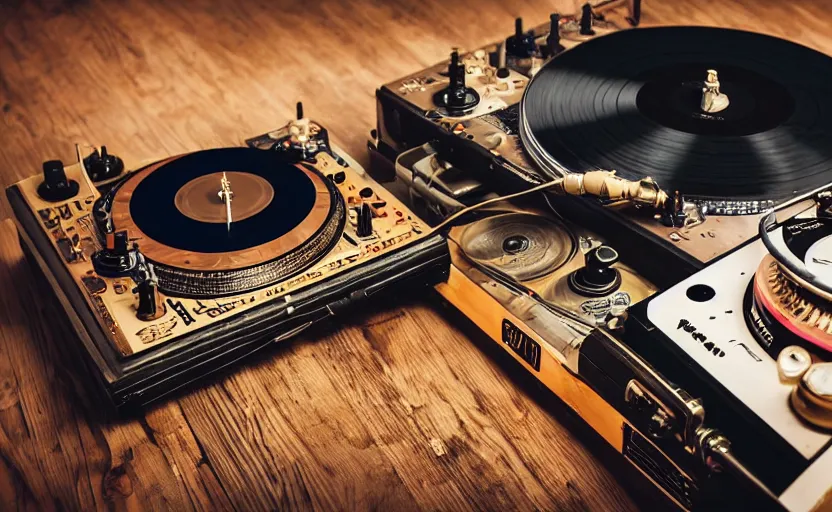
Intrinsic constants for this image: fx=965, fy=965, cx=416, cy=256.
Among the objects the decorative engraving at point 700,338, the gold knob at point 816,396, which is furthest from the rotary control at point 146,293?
the gold knob at point 816,396

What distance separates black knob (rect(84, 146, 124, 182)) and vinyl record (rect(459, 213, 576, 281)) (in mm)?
692

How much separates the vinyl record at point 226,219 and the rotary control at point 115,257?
3 cm

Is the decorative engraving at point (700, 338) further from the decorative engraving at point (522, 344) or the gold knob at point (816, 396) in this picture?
the decorative engraving at point (522, 344)

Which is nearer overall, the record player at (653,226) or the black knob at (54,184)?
the record player at (653,226)

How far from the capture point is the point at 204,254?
158cm

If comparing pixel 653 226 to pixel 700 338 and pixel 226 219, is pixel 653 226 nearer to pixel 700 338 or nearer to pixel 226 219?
pixel 700 338

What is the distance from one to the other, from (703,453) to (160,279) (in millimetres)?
883

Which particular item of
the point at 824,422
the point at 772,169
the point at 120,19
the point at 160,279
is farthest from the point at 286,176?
the point at 120,19

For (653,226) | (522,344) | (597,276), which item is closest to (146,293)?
(522,344)

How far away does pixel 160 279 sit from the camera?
1576 mm

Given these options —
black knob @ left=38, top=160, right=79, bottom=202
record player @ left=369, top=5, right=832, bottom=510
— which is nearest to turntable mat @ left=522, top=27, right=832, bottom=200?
record player @ left=369, top=5, right=832, bottom=510

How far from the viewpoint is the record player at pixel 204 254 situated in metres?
1.52

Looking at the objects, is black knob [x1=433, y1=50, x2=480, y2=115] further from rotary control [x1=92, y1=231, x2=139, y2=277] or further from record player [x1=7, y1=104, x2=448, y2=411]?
rotary control [x1=92, y1=231, x2=139, y2=277]

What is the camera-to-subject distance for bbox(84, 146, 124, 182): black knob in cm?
185
